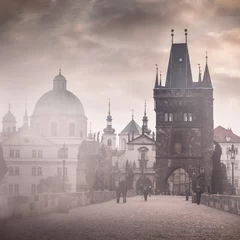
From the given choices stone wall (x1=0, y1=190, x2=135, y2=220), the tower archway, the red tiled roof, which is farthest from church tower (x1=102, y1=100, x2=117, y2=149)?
stone wall (x1=0, y1=190, x2=135, y2=220)

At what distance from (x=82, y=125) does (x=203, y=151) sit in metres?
15.6

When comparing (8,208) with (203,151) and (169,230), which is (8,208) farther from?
(203,151)

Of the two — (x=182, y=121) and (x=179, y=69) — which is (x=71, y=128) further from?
(x=179, y=69)

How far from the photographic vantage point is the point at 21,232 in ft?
45.1

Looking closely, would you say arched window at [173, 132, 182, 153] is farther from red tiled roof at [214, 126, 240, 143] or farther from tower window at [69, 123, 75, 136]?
red tiled roof at [214, 126, 240, 143]

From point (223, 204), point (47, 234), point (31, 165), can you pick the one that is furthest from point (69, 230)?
point (31, 165)

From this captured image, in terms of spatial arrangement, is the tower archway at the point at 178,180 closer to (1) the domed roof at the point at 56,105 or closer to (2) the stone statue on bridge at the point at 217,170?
(1) the domed roof at the point at 56,105

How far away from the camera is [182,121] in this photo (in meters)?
79.0

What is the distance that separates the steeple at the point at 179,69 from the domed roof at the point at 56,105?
1196cm

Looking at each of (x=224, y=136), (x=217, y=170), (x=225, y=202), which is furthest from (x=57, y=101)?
(x=225, y=202)

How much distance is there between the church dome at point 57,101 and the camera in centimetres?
7844

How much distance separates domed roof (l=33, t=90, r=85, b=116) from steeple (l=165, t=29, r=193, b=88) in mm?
11961

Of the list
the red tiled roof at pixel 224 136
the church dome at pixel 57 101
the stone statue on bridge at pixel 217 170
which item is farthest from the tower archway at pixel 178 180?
the stone statue on bridge at pixel 217 170

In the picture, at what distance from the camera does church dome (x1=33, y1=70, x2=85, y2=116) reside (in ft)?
257
